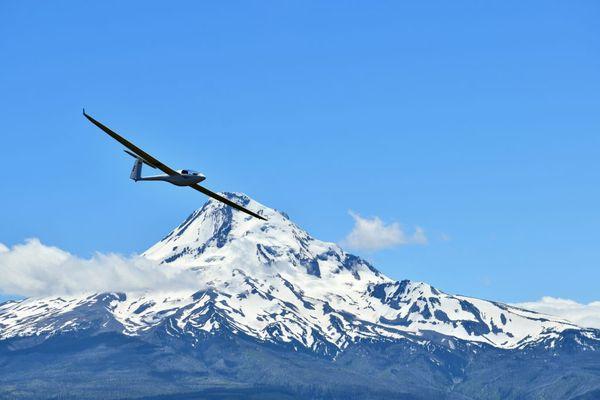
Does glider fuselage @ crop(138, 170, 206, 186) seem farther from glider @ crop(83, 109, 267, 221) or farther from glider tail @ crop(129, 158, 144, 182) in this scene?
glider tail @ crop(129, 158, 144, 182)

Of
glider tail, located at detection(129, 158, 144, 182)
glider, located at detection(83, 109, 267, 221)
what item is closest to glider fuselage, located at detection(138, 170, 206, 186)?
glider, located at detection(83, 109, 267, 221)

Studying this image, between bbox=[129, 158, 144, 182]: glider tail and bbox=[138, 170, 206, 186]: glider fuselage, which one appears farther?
bbox=[129, 158, 144, 182]: glider tail

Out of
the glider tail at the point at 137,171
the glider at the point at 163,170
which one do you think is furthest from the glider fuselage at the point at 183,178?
A: the glider tail at the point at 137,171

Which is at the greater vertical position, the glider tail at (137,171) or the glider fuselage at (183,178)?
the glider tail at (137,171)

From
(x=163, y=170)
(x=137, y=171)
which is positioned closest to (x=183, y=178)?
(x=163, y=170)

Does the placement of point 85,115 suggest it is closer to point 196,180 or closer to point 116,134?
point 116,134

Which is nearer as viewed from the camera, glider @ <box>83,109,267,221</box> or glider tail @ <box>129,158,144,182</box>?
glider @ <box>83,109,267,221</box>

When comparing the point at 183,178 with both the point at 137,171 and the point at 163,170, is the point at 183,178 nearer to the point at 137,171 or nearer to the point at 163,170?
the point at 163,170

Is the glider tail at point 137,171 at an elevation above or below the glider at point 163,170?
above

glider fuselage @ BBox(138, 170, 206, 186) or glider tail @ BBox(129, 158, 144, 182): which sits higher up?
glider tail @ BBox(129, 158, 144, 182)

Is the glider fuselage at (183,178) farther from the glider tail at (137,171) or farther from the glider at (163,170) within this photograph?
the glider tail at (137,171)

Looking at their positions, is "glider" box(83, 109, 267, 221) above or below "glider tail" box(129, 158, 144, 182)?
below

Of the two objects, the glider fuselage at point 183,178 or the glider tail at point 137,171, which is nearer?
the glider fuselage at point 183,178
